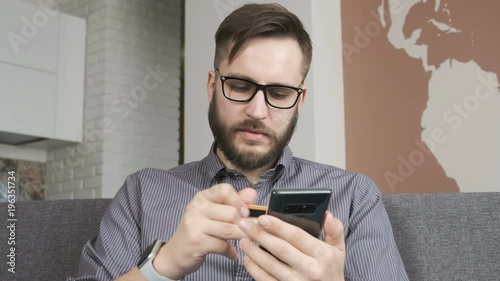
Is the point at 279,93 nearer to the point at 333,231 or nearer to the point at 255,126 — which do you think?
the point at 255,126

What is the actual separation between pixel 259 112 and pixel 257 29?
7.3 inches

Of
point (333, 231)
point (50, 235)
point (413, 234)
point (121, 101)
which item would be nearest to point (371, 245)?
point (413, 234)

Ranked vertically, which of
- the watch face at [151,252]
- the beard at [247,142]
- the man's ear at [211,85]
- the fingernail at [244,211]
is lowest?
the watch face at [151,252]

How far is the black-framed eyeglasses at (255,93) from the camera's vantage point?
1179 millimetres

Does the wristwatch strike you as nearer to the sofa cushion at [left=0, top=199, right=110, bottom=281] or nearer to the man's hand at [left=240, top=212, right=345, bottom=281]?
the man's hand at [left=240, top=212, right=345, bottom=281]

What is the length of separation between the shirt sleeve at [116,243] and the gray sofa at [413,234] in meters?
0.10

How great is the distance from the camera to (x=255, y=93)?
1.17 meters

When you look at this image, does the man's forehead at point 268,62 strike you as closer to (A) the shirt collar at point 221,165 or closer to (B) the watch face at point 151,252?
(A) the shirt collar at point 221,165

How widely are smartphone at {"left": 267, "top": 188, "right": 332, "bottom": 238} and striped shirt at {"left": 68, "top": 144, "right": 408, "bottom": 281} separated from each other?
316 millimetres

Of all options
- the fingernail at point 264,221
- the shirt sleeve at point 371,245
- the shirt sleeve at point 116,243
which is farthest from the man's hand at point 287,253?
the shirt sleeve at point 116,243

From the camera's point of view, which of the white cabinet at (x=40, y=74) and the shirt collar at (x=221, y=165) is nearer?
the shirt collar at (x=221, y=165)

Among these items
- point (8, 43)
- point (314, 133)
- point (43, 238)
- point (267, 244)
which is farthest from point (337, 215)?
point (8, 43)

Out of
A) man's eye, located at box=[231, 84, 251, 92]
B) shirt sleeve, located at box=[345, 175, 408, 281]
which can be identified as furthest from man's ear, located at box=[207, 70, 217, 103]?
shirt sleeve, located at box=[345, 175, 408, 281]

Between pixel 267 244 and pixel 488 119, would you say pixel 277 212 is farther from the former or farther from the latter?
pixel 488 119
